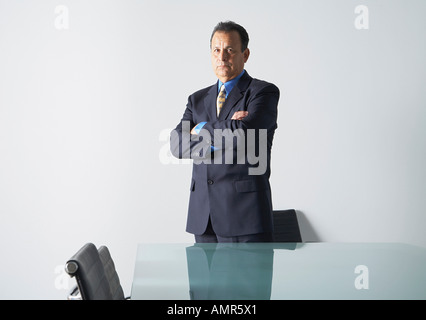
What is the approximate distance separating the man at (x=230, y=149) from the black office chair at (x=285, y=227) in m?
1.34

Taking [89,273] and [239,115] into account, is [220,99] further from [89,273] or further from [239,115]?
[89,273]

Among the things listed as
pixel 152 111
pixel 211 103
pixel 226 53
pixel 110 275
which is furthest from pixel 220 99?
pixel 152 111

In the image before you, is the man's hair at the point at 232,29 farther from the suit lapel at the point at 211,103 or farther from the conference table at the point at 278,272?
the conference table at the point at 278,272

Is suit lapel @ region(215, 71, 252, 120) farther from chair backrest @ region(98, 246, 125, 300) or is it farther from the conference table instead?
chair backrest @ region(98, 246, 125, 300)

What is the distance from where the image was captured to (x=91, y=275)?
69.2 inches

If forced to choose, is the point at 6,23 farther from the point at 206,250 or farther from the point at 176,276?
the point at 176,276

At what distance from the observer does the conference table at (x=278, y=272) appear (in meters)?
1.63

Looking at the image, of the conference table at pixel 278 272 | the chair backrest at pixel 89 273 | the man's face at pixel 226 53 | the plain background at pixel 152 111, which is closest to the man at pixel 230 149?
the man's face at pixel 226 53

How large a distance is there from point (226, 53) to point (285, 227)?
167 centimetres

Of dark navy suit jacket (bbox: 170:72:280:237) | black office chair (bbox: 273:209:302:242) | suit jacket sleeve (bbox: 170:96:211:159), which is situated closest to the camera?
dark navy suit jacket (bbox: 170:72:280:237)

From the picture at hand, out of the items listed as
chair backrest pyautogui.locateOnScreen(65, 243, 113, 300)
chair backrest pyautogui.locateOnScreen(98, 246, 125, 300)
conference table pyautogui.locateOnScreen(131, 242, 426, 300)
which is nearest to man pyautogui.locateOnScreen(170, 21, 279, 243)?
conference table pyautogui.locateOnScreen(131, 242, 426, 300)

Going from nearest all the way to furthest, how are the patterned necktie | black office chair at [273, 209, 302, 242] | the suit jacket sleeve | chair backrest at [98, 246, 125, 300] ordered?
chair backrest at [98, 246, 125, 300], the suit jacket sleeve, the patterned necktie, black office chair at [273, 209, 302, 242]

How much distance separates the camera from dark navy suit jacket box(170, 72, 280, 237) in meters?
2.68

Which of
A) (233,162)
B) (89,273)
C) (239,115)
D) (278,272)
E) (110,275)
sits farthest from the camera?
(239,115)
